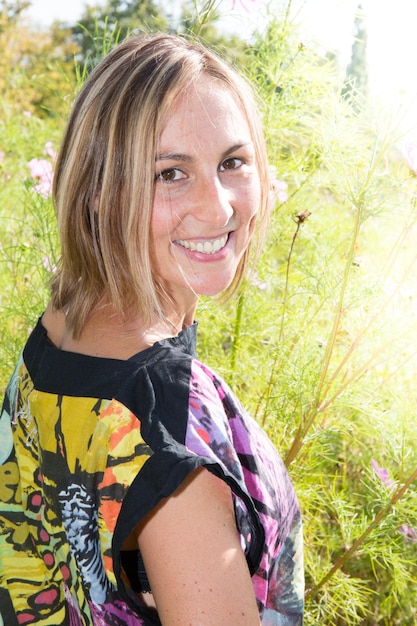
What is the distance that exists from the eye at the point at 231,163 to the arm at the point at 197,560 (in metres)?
0.42

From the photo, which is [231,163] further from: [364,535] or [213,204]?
[364,535]

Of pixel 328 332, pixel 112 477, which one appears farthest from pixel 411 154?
pixel 112 477

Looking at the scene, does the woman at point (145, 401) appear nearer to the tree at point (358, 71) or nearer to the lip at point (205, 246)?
the lip at point (205, 246)

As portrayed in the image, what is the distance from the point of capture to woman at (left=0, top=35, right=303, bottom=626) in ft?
2.30

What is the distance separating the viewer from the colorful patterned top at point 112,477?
73 cm

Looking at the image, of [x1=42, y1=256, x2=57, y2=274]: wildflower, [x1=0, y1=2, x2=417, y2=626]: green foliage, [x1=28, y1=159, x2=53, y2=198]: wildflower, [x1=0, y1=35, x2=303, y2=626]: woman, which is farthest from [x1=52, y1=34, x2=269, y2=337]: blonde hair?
[x1=28, y1=159, x2=53, y2=198]: wildflower

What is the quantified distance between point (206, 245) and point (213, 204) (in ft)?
0.20

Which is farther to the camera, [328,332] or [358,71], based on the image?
[358,71]

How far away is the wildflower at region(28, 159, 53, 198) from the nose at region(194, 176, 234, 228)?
2.59 ft

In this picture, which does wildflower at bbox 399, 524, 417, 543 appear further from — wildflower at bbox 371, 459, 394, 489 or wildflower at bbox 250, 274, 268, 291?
wildflower at bbox 250, 274, 268, 291

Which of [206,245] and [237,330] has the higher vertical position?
[206,245]

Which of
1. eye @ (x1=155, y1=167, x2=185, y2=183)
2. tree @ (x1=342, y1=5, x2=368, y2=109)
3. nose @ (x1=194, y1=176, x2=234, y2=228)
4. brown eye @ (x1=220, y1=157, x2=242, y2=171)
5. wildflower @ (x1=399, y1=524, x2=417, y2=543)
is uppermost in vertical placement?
tree @ (x1=342, y1=5, x2=368, y2=109)

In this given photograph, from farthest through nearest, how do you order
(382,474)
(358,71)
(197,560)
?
(358,71) → (382,474) → (197,560)

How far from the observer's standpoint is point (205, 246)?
965 mm
